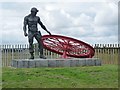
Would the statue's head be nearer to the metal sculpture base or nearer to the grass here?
the metal sculpture base

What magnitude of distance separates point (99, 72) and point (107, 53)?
8.95 m

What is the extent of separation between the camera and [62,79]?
484 inches

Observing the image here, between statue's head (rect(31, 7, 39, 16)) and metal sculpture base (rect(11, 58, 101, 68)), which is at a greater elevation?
statue's head (rect(31, 7, 39, 16))

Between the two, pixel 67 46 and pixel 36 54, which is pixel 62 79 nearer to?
pixel 67 46

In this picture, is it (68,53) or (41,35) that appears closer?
(41,35)

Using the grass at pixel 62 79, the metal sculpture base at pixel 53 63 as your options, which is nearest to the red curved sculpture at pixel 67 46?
the metal sculpture base at pixel 53 63

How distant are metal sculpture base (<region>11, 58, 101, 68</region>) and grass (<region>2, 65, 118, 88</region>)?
8.16ft

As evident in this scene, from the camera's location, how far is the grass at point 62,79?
11.3 metres

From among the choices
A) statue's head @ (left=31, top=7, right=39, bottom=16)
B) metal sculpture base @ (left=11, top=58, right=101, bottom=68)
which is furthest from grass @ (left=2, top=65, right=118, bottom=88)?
statue's head @ (left=31, top=7, right=39, bottom=16)

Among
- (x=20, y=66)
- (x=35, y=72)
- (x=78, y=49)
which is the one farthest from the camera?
(x=78, y=49)

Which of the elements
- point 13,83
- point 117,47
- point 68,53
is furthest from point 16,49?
point 13,83

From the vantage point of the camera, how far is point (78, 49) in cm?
1827

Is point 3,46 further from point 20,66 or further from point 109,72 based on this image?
point 109,72

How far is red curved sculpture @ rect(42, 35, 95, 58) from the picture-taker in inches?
701
